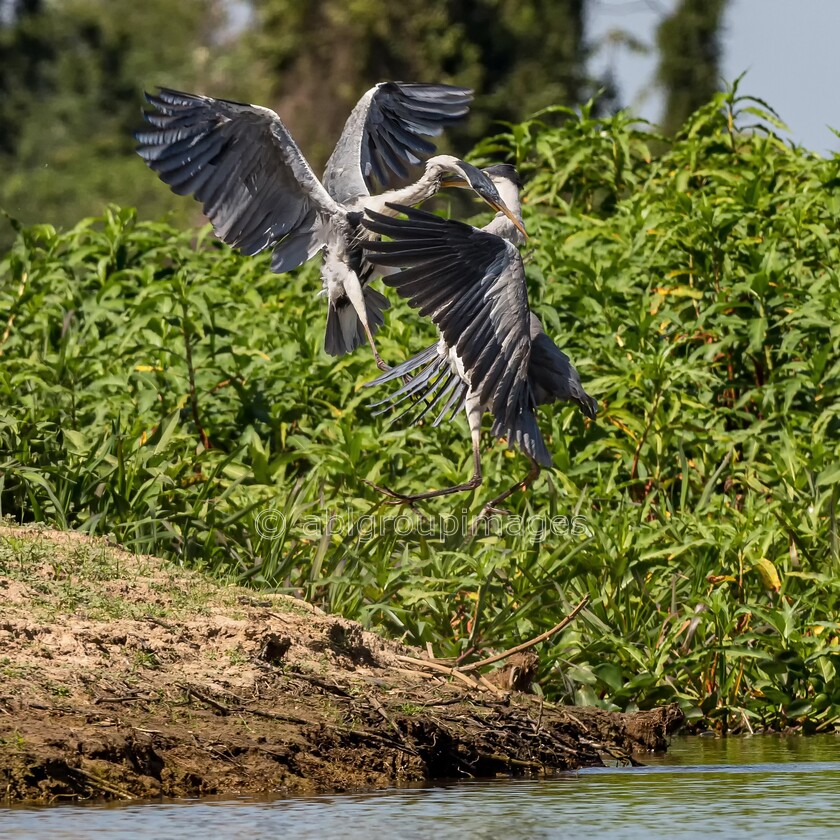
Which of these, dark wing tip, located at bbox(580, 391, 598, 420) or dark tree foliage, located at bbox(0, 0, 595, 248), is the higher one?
dark tree foliage, located at bbox(0, 0, 595, 248)

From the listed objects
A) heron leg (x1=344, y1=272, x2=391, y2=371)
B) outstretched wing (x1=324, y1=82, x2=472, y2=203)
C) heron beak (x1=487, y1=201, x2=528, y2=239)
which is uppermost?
outstretched wing (x1=324, y1=82, x2=472, y2=203)

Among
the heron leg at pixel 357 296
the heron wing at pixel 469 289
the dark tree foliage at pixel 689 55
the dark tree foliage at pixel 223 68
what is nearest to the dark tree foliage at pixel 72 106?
the dark tree foliage at pixel 223 68

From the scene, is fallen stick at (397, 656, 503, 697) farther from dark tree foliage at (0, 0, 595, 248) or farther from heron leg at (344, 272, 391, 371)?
dark tree foliage at (0, 0, 595, 248)

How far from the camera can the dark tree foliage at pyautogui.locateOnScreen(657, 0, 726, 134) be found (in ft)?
81.0

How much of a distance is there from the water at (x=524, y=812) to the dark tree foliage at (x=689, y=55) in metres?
20.8

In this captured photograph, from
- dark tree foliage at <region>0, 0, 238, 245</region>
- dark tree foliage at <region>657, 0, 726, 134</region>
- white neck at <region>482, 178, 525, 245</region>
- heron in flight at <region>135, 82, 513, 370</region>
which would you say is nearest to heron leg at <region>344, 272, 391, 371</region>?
heron in flight at <region>135, 82, 513, 370</region>

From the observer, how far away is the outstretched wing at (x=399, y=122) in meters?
7.41

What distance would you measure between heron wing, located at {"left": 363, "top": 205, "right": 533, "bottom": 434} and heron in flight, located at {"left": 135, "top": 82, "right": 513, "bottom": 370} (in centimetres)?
56

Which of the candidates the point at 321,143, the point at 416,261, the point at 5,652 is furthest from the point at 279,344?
the point at 321,143

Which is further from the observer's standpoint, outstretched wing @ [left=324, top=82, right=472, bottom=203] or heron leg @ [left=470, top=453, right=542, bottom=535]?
outstretched wing @ [left=324, top=82, right=472, bottom=203]

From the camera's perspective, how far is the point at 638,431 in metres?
7.77

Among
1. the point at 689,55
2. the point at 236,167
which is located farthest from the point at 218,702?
the point at 689,55

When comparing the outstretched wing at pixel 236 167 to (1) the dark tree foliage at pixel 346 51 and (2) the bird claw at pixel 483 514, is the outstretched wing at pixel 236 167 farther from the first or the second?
(1) the dark tree foliage at pixel 346 51

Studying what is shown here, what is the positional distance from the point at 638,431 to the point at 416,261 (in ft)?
8.18
